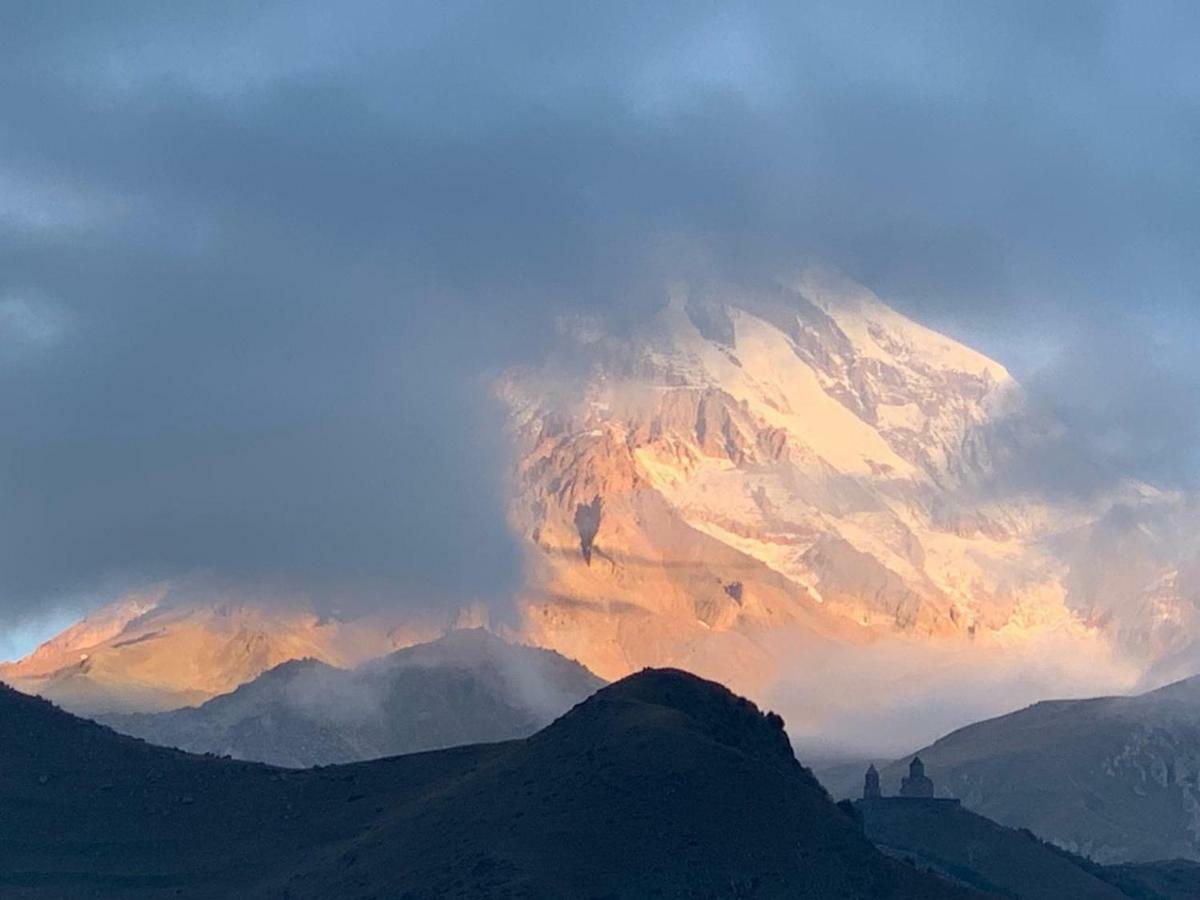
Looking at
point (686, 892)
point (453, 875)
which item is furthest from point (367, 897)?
point (686, 892)

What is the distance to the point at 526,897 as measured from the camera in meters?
192

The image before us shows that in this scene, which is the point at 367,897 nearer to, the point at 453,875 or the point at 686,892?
the point at 453,875

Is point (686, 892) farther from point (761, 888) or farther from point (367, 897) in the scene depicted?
point (367, 897)

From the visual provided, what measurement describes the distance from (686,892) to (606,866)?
675cm

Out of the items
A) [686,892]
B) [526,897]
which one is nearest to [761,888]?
[686,892]

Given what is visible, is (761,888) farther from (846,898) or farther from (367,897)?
(367,897)

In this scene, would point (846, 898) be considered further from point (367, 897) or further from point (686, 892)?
point (367, 897)

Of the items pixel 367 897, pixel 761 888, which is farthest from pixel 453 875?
pixel 761 888

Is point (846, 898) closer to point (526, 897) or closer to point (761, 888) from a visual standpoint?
point (761, 888)

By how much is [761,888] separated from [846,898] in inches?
255

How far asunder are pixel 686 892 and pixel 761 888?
6024 millimetres

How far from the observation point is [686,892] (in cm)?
19688

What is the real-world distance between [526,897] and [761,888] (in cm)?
1872

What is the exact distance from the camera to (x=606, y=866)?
655 ft
